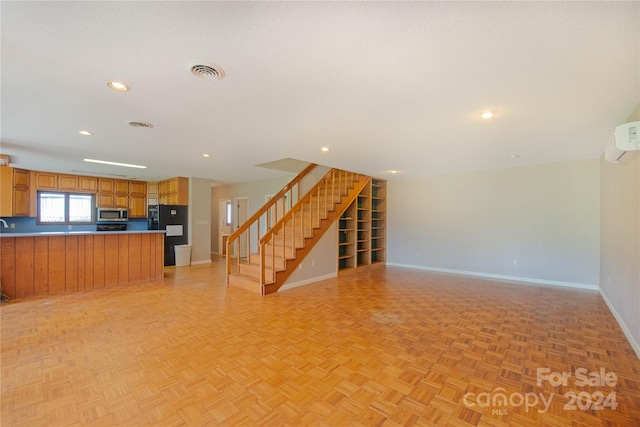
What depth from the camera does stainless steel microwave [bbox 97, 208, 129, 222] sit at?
299 inches

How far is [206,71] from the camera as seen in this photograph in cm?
204

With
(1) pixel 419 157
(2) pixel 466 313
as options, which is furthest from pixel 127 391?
(1) pixel 419 157

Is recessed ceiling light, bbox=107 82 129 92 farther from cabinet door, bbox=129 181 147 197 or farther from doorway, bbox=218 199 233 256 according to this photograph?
cabinet door, bbox=129 181 147 197

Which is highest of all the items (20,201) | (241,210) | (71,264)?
(20,201)

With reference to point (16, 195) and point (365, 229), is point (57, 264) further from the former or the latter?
point (365, 229)

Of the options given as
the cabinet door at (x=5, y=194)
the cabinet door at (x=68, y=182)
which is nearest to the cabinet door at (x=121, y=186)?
the cabinet door at (x=68, y=182)

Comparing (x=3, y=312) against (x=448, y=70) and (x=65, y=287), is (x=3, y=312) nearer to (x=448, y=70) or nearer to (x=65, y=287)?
(x=65, y=287)

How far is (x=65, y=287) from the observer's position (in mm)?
4711

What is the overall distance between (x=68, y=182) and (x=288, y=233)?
21.0 ft

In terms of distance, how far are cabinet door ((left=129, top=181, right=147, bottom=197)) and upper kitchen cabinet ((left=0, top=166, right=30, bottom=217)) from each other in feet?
7.11

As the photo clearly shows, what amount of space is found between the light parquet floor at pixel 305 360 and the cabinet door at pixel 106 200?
4.29 metres

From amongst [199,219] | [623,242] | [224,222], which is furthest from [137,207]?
[623,242]

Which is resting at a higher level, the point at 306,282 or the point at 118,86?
the point at 118,86

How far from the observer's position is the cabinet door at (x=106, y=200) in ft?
25.1
